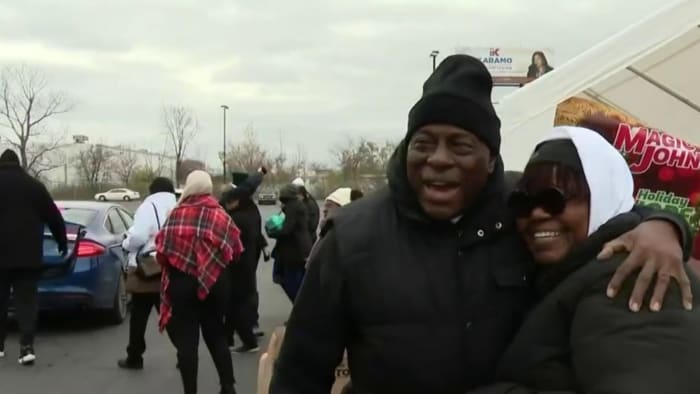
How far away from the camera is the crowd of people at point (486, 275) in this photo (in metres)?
1.76

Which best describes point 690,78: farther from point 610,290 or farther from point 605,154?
point 610,290

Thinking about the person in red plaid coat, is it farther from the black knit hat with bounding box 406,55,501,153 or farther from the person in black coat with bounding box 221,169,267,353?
the black knit hat with bounding box 406,55,501,153

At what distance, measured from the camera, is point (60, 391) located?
7.12 meters

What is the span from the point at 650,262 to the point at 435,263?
0.51 metres

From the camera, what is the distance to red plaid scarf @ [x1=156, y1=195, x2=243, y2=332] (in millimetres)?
6145

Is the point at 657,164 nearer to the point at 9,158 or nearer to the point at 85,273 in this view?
the point at 9,158

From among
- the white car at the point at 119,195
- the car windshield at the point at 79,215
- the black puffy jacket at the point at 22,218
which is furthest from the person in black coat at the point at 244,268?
the white car at the point at 119,195

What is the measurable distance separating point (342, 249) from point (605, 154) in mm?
680

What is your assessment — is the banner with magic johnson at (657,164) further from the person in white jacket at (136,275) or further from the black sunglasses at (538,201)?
the person in white jacket at (136,275)

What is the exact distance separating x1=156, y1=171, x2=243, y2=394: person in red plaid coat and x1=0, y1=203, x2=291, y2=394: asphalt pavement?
1008mm

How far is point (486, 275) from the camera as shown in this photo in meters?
2.10

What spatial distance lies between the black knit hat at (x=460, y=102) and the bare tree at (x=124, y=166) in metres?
79.8

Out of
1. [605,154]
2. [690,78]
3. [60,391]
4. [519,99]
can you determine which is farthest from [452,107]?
[60,391]

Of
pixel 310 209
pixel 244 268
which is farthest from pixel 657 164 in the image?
pixel 310 209
